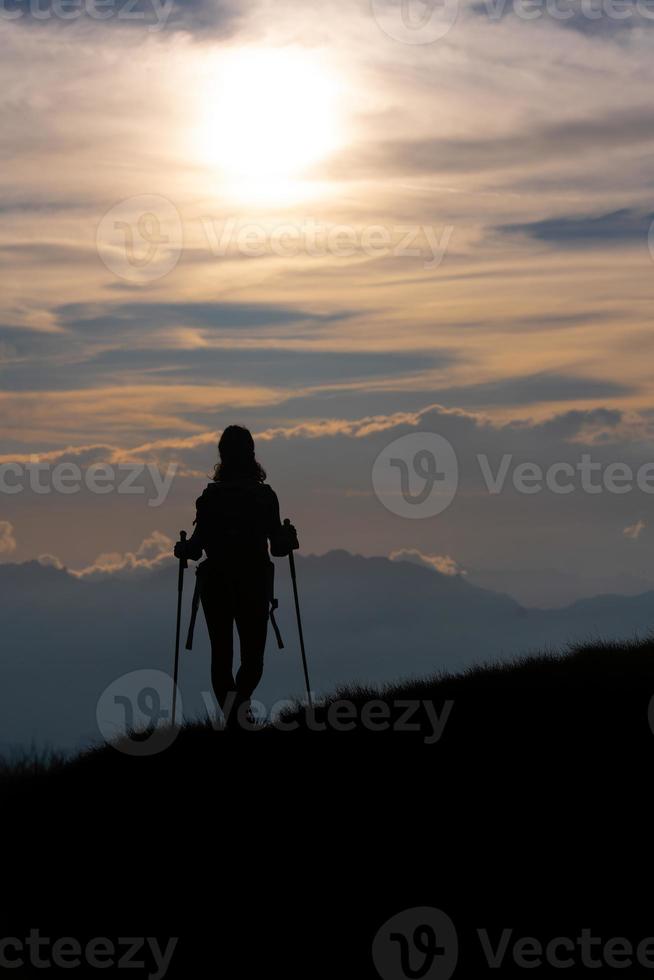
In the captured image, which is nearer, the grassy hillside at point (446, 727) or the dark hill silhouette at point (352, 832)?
the dark hill silhouette at point (352, 832)

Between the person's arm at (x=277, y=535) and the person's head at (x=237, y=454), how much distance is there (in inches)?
16.2

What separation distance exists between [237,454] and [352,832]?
5.22m

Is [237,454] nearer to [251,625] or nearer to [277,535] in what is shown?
[277,535]

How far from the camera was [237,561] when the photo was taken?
16.2 meters

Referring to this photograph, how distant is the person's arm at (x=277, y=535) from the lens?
16.3 m

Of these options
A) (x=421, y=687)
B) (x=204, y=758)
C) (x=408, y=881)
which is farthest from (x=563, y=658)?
(x=408, y=881)

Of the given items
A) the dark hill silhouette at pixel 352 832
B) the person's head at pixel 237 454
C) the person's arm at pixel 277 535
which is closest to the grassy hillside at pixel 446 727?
the dark hill silhouette at pixel 352 832

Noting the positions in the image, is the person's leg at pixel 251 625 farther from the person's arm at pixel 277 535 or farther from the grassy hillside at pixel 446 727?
the grassy hillside at pixel 446 727

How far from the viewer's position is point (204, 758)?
15.5m

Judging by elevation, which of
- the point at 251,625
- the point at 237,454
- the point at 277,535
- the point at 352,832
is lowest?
the point at 352,832

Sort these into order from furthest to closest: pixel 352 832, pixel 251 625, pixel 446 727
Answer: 1. pixel 251 625
2. pixel 446 727
3. pixel 352 832

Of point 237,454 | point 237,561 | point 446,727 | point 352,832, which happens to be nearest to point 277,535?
point 237,561

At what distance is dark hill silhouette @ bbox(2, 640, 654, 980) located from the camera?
37.6 ft

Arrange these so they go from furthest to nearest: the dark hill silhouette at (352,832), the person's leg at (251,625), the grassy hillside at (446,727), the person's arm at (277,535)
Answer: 1. the person's arm at (277,535)
2. the person's leg at (251,625)
3. the grassy hillside at (446,727)
4. the dark hill silhouette at (352,832)
